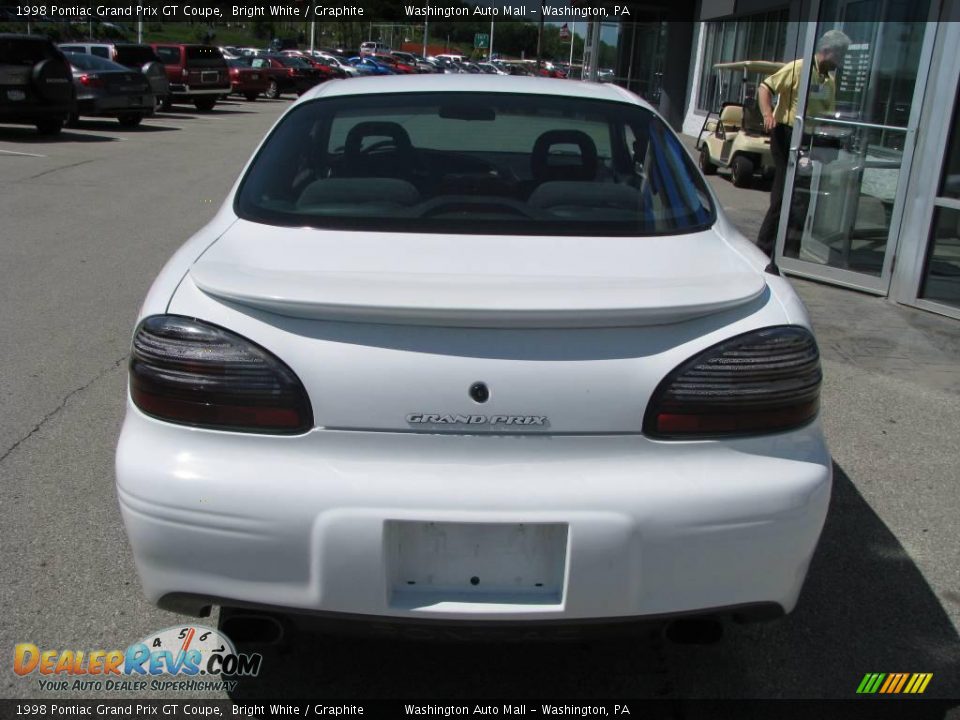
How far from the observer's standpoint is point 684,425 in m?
2.14

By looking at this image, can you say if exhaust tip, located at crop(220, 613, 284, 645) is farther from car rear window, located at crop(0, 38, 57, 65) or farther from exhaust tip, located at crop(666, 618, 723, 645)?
car rear window, located at crop(0, 38, 57, 65)

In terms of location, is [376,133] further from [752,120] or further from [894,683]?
[752,120]

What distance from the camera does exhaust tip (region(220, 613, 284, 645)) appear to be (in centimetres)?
228

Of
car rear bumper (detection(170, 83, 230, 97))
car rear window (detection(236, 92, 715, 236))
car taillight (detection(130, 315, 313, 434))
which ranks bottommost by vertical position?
car rear bumper (detection(170, 83, 230, 97))

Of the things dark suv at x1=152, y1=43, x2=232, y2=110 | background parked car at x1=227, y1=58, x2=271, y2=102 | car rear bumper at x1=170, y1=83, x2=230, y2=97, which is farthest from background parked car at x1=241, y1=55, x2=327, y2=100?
car rear bumper at x1=170, y1=83, x2=230, y2=97

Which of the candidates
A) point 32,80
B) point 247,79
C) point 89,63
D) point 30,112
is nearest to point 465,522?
point 32,80

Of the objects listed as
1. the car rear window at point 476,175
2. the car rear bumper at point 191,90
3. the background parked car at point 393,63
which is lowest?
the car rear bumper at point 191,90

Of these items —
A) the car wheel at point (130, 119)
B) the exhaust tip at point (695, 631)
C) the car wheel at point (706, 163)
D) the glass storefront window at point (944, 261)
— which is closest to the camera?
the exhaust tip at point (695, 631)

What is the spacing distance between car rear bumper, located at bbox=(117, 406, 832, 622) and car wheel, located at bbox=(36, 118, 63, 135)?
16622mm

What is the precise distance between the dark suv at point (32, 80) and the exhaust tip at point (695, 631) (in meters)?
16.4

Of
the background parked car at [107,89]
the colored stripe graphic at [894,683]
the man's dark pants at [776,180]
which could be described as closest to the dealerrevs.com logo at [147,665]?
the colored stripe graphic at [894,683]

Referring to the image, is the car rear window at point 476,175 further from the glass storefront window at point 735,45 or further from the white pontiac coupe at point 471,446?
the glass storefront window at point 735,45

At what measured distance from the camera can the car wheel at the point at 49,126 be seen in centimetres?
1662

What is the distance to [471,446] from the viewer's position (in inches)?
82.3
